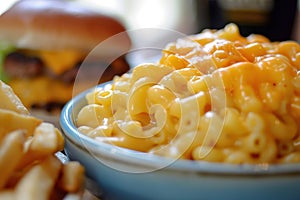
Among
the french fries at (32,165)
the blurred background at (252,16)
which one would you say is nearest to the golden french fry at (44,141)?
the french fries at (32,165)

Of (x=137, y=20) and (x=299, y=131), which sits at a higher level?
(x=299, y=131)

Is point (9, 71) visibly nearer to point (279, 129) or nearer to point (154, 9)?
A: point (279, 129)

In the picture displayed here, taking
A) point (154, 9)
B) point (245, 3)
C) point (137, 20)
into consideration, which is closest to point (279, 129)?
point (245, 3)

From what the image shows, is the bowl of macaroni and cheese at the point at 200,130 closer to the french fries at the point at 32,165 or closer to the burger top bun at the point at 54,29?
the french fries at the point at 32,165

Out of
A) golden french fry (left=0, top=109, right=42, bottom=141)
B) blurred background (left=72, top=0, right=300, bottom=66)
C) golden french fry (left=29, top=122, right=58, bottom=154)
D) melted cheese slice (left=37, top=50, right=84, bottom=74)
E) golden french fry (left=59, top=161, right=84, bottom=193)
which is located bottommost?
blurred background (left=72, top=0, right=300, bottom=66)

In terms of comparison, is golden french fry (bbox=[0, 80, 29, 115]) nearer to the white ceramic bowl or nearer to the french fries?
the french fries

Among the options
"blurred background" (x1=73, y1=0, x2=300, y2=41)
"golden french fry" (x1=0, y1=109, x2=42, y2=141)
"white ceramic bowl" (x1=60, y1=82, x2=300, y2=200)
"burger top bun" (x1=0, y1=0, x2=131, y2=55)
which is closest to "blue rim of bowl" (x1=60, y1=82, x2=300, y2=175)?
"white ceramic bowl" (x1=60, y1=82, x2=300, y2=200)
